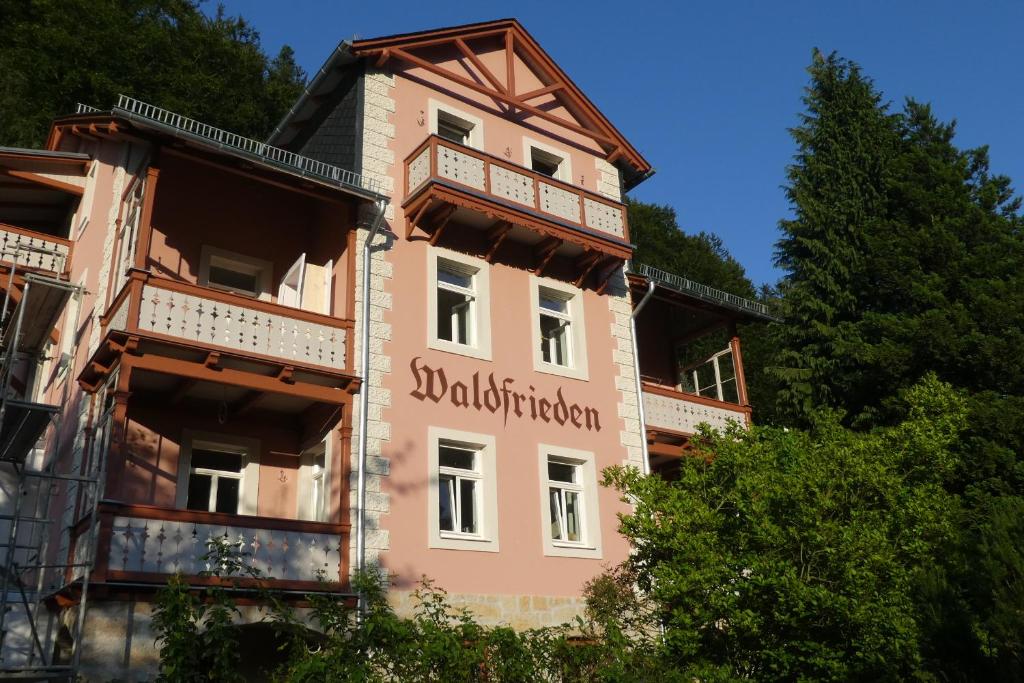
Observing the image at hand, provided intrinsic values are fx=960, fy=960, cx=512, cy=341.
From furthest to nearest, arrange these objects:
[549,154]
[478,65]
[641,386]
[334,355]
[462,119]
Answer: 1. [549,154]
2. [478,65]
3. [462,119]
4. [641,386]
5. [334,355]

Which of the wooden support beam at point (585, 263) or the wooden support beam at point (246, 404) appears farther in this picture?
the wooden support beam at point (585, 263)

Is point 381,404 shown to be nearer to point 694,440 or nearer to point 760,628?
point 694,440

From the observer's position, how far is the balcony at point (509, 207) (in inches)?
654

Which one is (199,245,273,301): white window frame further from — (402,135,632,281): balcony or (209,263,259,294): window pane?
(402,135,632,281): balcony

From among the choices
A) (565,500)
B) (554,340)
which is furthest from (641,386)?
(565,500)

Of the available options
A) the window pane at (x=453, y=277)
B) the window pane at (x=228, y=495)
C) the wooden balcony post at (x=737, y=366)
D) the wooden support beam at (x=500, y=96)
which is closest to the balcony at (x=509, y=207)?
the window pane at (x=453, y=277)

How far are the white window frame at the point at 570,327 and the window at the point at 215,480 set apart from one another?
542 centimetres

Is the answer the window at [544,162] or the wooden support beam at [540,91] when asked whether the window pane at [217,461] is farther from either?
the wooden support beam at [540,91]

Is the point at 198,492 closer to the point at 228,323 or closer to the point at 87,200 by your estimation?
the point at 228,323

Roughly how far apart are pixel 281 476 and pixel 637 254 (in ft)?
89.9

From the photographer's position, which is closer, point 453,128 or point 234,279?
point 234,279

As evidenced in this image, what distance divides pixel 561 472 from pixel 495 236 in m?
4.43

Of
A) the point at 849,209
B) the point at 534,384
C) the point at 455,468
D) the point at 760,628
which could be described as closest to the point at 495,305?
the point at 534,384

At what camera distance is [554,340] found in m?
18.3
